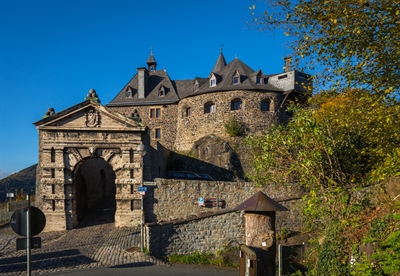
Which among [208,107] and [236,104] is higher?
[236,104]

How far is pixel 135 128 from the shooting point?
66.0 ft

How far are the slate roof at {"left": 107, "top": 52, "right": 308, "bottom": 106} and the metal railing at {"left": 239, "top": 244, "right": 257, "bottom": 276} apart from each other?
2963 cm

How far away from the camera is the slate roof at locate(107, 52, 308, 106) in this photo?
37312 millimetres

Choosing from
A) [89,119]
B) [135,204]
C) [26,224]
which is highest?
[89,119]

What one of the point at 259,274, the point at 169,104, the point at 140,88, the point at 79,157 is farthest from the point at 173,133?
the point at 259,274

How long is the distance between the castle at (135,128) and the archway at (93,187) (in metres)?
0.05

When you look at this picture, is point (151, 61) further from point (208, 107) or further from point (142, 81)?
point (208, 107)

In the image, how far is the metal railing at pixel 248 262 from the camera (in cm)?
753

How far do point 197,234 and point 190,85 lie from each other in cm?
3003

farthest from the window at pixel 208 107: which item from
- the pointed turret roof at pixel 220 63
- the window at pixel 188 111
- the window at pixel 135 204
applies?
the window at pixel 135 204

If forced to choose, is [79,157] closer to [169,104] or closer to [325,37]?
[325,37]

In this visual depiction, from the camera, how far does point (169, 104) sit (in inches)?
1629

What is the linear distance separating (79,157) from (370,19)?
51.7ft

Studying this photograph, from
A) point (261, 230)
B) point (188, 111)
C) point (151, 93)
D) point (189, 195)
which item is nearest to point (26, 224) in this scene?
point (261, 230)
